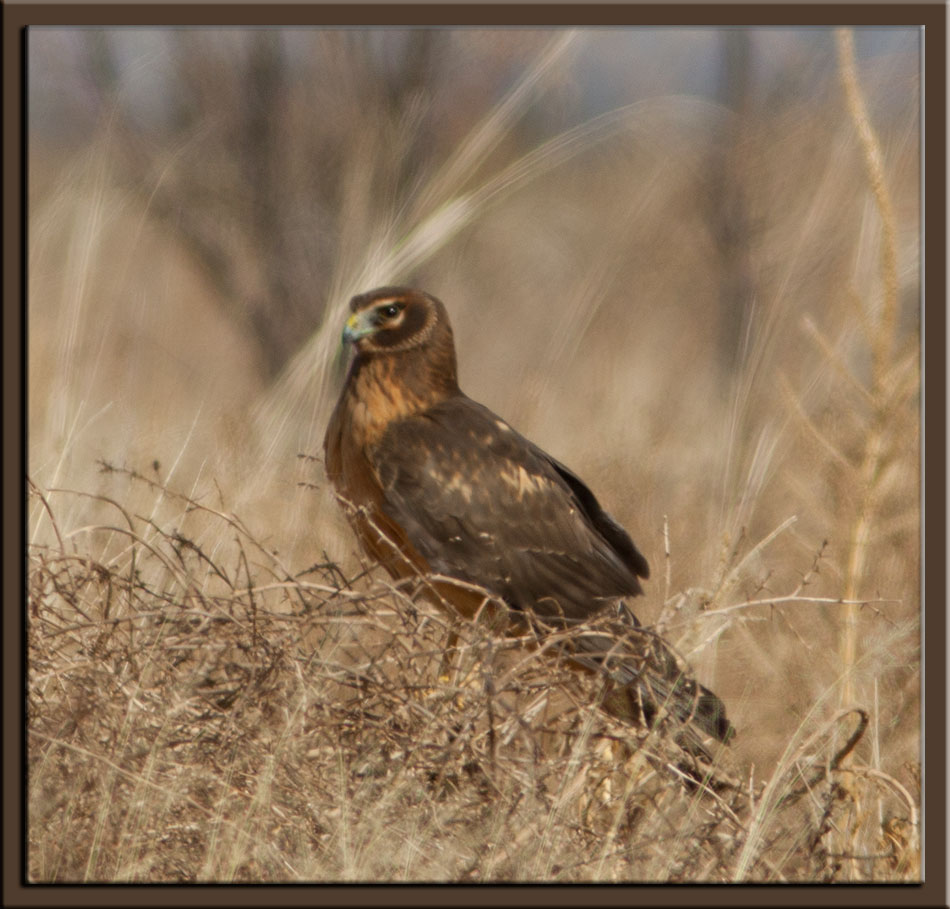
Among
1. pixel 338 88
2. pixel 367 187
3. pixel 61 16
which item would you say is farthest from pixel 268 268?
pixel 61 16

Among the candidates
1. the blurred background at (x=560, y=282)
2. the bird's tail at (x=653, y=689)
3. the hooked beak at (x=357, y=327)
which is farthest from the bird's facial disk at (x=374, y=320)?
the bird's tail at (x=653, y=689)

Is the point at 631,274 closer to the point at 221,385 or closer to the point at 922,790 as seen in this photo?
the point at 221,385

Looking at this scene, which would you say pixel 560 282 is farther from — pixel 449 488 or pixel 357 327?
pixel 449 488

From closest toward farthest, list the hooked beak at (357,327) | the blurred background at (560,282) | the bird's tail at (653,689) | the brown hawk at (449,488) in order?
the bird's tail at (653,689)
the blurred background at (560,282)
the brown hawk at (449,488)
the hooked beak at (357,327)

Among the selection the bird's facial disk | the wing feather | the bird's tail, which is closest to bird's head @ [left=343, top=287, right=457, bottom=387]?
the bird's facial disk

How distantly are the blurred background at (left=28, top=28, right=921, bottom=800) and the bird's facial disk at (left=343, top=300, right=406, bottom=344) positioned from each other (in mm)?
196

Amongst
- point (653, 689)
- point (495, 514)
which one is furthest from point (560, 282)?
point (653, 689)

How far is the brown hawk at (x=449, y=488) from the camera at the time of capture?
14.5ft

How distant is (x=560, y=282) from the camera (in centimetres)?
979

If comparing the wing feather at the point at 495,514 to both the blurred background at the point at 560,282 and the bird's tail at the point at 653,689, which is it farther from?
the bird's tail at the point at 653,689

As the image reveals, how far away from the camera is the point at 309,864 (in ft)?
9.75

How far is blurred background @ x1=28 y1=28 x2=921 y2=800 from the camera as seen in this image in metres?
4.23

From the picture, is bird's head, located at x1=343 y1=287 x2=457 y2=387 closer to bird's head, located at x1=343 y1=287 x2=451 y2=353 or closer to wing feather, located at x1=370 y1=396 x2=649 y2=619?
bird's head, located at x1=343 y1=287 x2=451 y2=353

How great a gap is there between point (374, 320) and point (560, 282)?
520 centimetres
